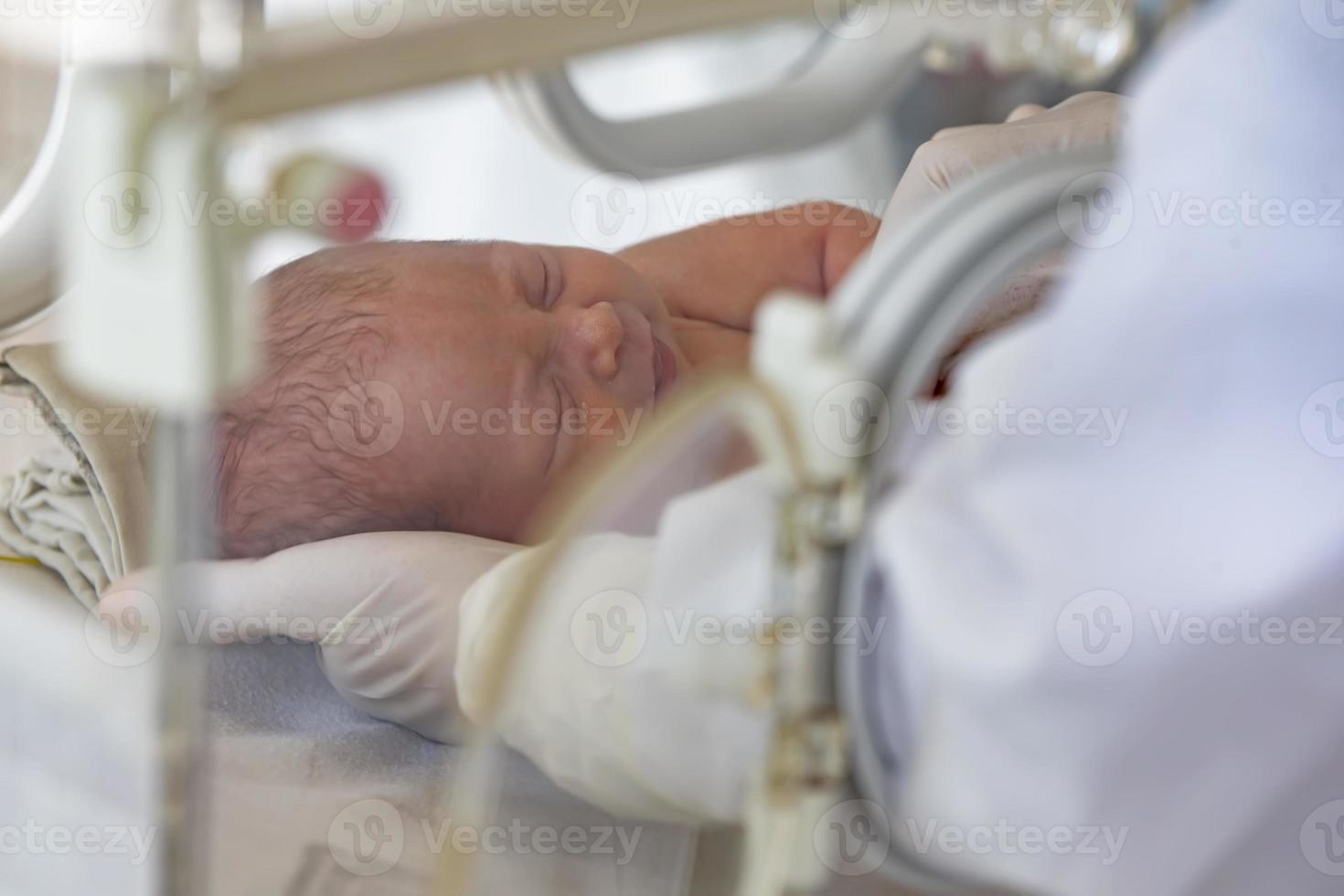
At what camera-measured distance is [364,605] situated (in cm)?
57

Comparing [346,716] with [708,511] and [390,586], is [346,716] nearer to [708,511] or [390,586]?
[390,586]

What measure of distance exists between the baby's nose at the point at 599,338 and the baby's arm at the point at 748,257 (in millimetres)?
51

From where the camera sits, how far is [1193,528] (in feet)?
1.16

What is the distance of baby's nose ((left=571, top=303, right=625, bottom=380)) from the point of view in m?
0.64
